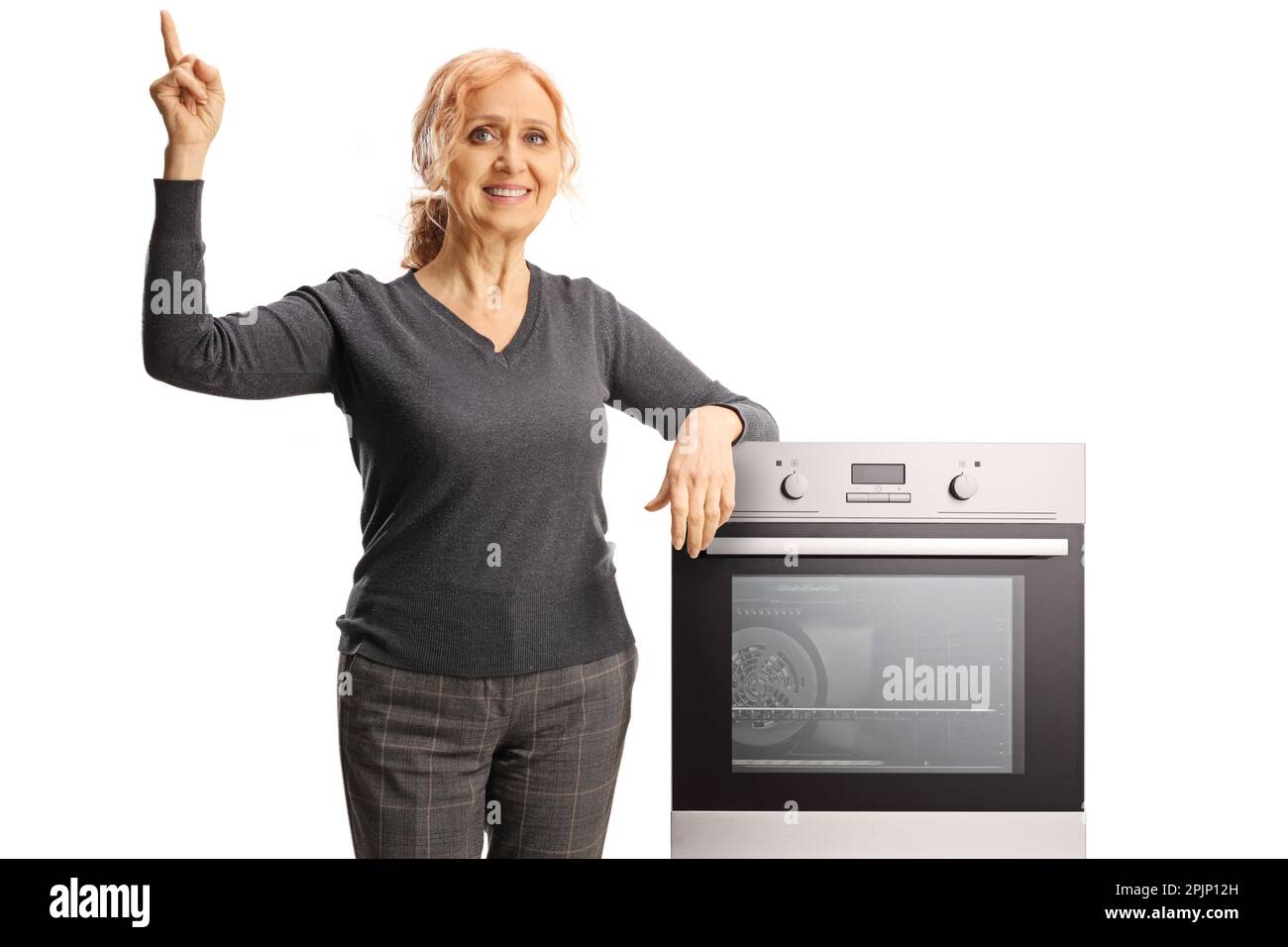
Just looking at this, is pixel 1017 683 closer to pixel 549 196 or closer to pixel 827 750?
pixel 827 750

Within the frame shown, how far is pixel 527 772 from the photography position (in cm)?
175

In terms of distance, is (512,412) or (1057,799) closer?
(512,412)

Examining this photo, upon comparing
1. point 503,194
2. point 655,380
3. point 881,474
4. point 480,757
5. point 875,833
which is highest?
point 503,194

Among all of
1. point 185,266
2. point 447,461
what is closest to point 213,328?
point 185,266

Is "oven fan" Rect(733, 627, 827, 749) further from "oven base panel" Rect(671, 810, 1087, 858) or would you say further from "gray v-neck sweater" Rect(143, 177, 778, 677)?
"gray v-neck sweater" Rect(143, 177, 778, 677)

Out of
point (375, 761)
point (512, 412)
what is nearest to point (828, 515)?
point (512, 412)

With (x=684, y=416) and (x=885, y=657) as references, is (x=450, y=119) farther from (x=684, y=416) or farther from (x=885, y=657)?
(x=885, y=657)

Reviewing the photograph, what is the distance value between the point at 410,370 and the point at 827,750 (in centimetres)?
82

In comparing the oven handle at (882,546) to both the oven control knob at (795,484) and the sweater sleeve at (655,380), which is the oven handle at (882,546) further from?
the sweater sleeve at (655,380)

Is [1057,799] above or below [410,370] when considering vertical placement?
below

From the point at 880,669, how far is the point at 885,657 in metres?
0.02

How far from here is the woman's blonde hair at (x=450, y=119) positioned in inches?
68.4

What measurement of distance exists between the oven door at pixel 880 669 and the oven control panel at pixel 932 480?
23mm

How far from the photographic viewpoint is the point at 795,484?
1.81 m
